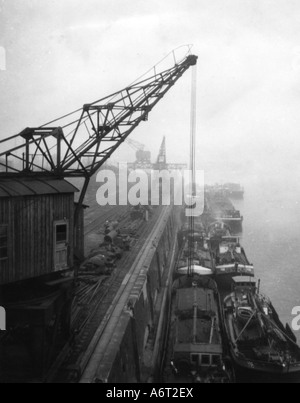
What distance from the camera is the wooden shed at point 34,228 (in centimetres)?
1346

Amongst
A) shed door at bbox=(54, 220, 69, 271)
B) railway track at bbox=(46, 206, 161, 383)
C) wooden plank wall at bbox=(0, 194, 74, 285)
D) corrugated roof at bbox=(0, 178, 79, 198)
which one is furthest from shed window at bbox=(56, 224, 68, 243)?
railway track at bbox=(46, 206, 161, 383)

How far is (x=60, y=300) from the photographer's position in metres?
15.3

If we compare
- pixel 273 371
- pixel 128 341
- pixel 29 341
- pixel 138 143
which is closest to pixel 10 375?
pixel 29 341

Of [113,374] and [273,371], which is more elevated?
[113,374]

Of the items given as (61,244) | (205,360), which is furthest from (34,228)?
(205,360)

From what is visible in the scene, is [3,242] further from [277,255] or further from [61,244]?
[277,255]

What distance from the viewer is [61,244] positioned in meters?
15.6

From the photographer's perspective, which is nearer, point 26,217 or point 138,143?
point 26,217

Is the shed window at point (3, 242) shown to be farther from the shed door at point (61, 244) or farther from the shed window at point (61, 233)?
the shed window at point (61, 233)

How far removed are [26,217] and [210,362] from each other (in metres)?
10.7

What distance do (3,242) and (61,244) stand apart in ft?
8.97

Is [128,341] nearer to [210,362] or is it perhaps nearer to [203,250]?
[210,362]

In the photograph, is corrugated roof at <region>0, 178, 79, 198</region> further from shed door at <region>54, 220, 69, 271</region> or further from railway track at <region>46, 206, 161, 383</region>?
railway track at <region>46, 206, 161, 383</region>
